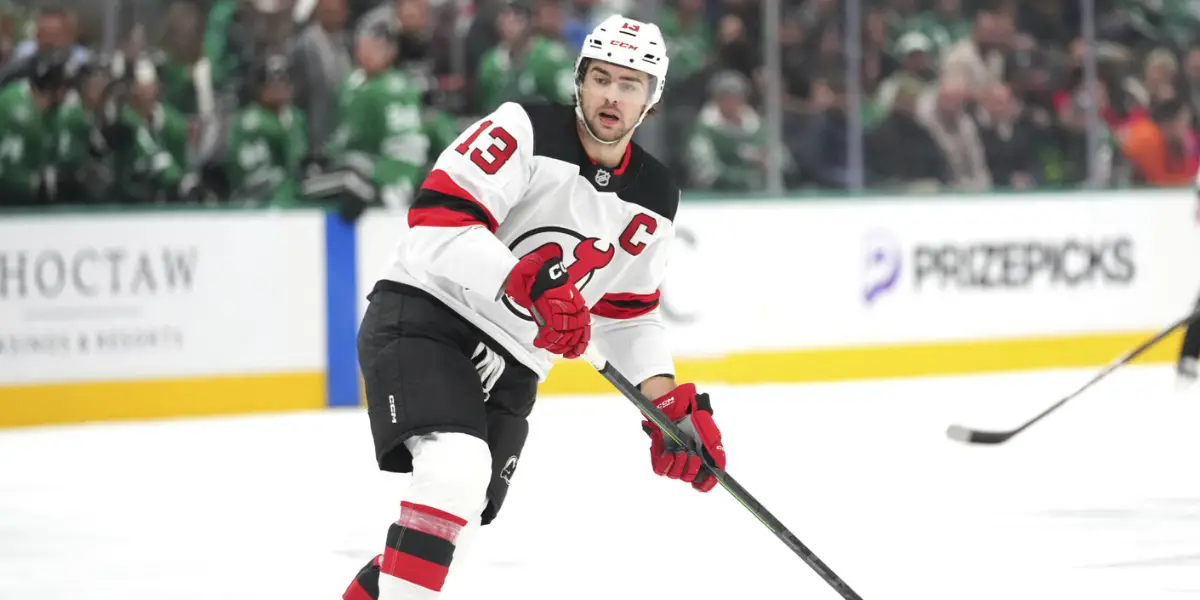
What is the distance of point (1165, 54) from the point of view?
8.28 metres

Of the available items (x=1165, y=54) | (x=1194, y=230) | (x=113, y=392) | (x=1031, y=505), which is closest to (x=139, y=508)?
(x=113, y=392)

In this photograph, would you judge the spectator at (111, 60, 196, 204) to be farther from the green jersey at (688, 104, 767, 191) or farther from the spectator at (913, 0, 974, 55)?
the spectator at (913, 0, 974, 55)

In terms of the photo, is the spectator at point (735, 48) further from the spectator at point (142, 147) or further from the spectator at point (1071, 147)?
the spectator at point (142, 147)

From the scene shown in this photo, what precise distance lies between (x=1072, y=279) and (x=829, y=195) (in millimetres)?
1334

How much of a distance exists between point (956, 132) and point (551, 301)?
5.95m

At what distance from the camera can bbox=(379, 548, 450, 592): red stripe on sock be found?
7.36 ft

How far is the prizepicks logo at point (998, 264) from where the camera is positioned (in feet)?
24.0

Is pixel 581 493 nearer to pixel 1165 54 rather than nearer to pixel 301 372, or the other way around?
pixel 301 372

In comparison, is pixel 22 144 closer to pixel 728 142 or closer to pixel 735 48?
pixel 728 142

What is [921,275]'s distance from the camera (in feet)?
24.1

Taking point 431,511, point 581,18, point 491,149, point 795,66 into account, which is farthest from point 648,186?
point 795,66

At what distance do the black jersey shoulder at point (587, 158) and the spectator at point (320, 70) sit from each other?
4.08m

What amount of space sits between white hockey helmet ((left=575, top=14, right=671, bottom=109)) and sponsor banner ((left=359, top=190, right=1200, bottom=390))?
4.04 metres

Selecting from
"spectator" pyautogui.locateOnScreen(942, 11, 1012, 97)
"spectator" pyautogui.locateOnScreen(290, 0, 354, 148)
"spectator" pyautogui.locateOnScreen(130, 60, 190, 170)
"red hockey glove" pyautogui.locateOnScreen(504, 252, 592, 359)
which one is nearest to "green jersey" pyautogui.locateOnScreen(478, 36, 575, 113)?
"spectator" pyautogui.locateOnScreen(290, 0, 354, 148)
